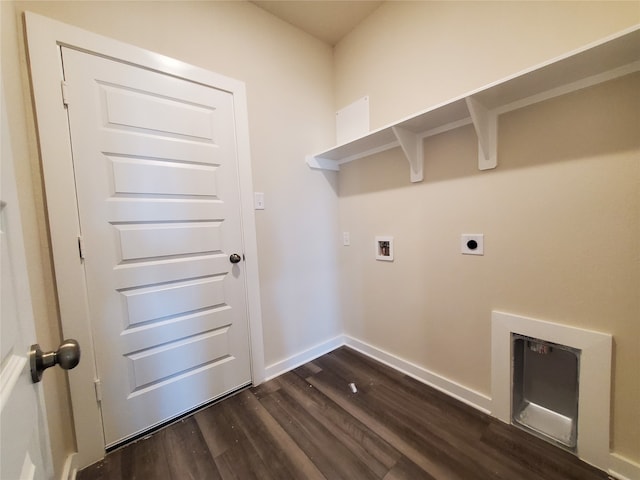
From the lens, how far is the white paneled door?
1.27 meters

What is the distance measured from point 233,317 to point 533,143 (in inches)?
77.0

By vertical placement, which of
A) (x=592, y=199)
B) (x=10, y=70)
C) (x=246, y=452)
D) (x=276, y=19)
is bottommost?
(x=246, y=452)

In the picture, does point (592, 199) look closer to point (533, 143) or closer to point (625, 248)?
point (625, 248)

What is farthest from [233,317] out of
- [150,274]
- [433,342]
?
[433,342]

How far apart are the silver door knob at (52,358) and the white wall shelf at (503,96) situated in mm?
1644

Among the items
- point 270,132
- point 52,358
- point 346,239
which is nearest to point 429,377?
point 346,239

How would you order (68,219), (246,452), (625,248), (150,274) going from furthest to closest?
(150,274) < (246,452) < (68,219) < (625,248)

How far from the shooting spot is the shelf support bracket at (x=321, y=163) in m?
2.08

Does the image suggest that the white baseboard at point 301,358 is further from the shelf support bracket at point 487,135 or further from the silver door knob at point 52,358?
the shelf support bracket at point 487,135

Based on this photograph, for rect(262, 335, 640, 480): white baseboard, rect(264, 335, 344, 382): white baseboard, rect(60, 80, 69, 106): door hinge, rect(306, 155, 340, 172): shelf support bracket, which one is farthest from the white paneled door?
rect(306, 155, 340, 172): shelf support bracket

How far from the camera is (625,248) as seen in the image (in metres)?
1.06

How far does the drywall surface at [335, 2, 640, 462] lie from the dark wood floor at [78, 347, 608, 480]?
0.80ft

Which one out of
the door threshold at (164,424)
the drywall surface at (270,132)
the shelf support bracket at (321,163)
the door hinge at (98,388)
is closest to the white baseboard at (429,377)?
the drywall surface at (270,132)

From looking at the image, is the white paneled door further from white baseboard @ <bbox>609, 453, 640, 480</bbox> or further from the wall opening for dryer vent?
white baseboard @ <bbox>609, 453, 640, 480</bbox>
